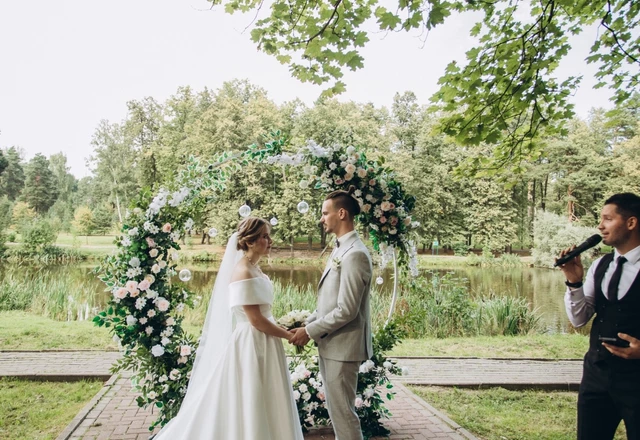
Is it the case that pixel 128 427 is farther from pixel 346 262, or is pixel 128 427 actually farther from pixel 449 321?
pixel 449 321

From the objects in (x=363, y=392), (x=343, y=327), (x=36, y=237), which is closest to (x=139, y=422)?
(x=363, y=392)

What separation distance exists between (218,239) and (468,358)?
20.4m

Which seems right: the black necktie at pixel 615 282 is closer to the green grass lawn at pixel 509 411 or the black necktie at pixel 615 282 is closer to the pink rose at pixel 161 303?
the green grass lawn at pixel 509 411

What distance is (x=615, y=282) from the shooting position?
104 inches

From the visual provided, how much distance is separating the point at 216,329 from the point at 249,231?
91 cm

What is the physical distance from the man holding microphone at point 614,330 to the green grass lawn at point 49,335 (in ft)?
22.5

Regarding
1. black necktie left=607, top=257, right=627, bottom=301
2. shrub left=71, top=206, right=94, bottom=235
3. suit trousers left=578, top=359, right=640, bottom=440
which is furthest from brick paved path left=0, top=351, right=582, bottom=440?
shrub left=71, top=206, right=94, bottom=235

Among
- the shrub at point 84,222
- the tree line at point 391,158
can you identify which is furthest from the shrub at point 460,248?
the shrub at point 84,222

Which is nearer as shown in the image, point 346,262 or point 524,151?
point 346,262

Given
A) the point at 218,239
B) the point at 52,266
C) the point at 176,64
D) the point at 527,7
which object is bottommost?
the point at 52,266

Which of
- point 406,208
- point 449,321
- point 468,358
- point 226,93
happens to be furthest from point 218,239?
point 406,208

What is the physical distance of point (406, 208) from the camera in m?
4.51

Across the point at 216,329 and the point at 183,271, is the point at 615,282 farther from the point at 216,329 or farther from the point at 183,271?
the point at 183,271

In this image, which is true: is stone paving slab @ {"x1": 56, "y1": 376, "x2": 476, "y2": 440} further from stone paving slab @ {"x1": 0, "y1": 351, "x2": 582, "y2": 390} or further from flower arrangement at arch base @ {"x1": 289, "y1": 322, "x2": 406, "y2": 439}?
stone paving slab @ {"x1": 0, "y1": 351, "x2": 582, "y2": 390}
